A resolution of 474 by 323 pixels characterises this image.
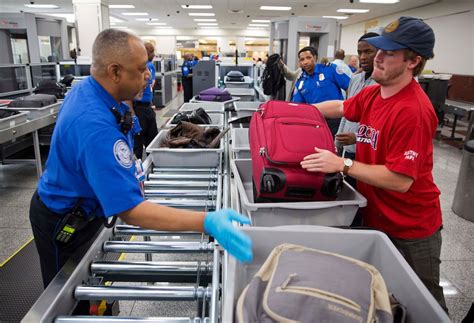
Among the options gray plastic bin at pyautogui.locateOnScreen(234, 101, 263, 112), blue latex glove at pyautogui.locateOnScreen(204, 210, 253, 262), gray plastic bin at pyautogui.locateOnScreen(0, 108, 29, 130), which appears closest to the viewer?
blue latex glove at pyautogui.locateOnScreen(204, 210, 253, 262)

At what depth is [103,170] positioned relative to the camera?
3.20 ft

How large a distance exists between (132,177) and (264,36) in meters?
27.6

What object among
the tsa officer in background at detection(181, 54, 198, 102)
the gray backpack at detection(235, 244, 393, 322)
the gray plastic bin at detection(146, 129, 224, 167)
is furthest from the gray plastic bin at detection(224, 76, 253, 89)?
the gray backpack at detection(235, 244, 393, 322)

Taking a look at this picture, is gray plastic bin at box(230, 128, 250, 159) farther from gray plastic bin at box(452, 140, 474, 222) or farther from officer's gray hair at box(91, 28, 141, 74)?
gray plastic bin at box(452, 140, 474, 222)

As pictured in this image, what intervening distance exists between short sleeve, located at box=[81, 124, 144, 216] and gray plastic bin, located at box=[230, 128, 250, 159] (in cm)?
100

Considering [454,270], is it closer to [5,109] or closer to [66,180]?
[66,180]

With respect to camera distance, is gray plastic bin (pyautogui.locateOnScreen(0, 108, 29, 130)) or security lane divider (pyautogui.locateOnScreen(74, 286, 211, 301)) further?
gray plastic bin (pyautogui.locateOnScreen(0, 108, 29, 130))

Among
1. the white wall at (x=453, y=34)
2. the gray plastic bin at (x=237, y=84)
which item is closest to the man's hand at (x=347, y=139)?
the gray plastic bin at (x=237, y=84)

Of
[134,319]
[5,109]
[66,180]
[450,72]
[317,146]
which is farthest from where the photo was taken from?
[450,72]

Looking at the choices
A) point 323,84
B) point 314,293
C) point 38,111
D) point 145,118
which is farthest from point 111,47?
point 38,111

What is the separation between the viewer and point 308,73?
159 inches

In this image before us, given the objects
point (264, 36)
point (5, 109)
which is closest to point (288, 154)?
point (5, 109)

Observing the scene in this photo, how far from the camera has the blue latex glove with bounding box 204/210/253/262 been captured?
33.8 inches

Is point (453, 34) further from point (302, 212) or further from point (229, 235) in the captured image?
point (229, 235)
